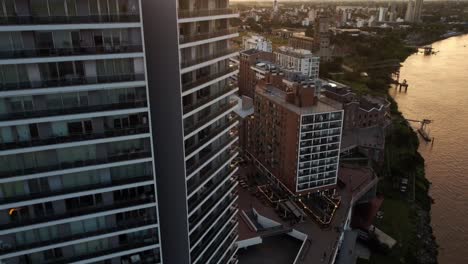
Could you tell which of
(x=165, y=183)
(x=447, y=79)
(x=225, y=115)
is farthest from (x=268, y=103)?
(x=447, y=79)

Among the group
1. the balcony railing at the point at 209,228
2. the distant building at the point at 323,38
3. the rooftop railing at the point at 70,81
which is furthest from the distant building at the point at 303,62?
the rooftop railing at the point at 70,81

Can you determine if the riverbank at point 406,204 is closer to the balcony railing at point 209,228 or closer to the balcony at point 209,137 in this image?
the balcony railing at point 209,228

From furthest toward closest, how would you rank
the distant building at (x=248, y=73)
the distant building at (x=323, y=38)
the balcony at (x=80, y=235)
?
the distant building at (x=323, y=38) < the distant building at (x=248, y=73) < the balcony at (x=80, y=235)

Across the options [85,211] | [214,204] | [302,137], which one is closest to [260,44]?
[302,137]

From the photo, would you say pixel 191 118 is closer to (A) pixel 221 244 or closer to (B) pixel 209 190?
(B) pixel 209 190

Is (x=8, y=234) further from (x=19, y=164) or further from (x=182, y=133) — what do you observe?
(x=182, y=133)

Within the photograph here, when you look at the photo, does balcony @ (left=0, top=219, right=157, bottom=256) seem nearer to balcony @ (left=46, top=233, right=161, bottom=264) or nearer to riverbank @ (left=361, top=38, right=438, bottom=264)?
balcony @ (left=46, top=233, right=161, bottom=264)

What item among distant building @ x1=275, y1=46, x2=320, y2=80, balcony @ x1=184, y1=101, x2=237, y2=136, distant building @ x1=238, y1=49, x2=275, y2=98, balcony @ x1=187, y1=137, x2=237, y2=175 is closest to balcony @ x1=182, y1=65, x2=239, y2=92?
balcony @ x1=184, y1=101, x2=237, y2=136
